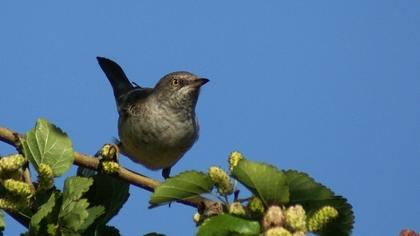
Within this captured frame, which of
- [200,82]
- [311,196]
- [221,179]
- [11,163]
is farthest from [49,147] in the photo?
[200,82]

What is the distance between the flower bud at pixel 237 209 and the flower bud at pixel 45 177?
0.64 m

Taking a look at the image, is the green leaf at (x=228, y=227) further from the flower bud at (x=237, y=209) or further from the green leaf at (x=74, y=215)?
the green leaf at (x=74, y=215)

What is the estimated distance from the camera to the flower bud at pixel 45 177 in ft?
7.52

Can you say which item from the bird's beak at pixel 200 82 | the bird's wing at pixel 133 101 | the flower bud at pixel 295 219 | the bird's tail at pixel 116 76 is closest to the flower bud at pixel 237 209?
the flower bud at pixel 295 219

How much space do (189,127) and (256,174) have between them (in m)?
5.21

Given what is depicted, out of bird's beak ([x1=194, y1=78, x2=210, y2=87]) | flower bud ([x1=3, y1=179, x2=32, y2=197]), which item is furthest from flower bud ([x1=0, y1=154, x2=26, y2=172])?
bird's beak ([x1=194, y1=78, x2=210, y2=87])

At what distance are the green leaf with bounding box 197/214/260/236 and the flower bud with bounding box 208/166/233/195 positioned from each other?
138mm

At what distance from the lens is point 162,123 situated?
709 cm

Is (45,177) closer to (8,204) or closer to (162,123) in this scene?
(8,204)

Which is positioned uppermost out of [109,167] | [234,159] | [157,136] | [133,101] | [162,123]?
[133,101]

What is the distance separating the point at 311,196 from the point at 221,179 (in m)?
0.28

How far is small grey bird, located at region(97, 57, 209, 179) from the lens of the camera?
6.96 m

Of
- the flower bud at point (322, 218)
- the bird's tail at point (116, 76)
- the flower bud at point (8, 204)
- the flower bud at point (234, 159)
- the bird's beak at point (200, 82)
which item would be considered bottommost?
the flower bud at point (8, 204)

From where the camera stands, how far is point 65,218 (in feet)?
7.34
